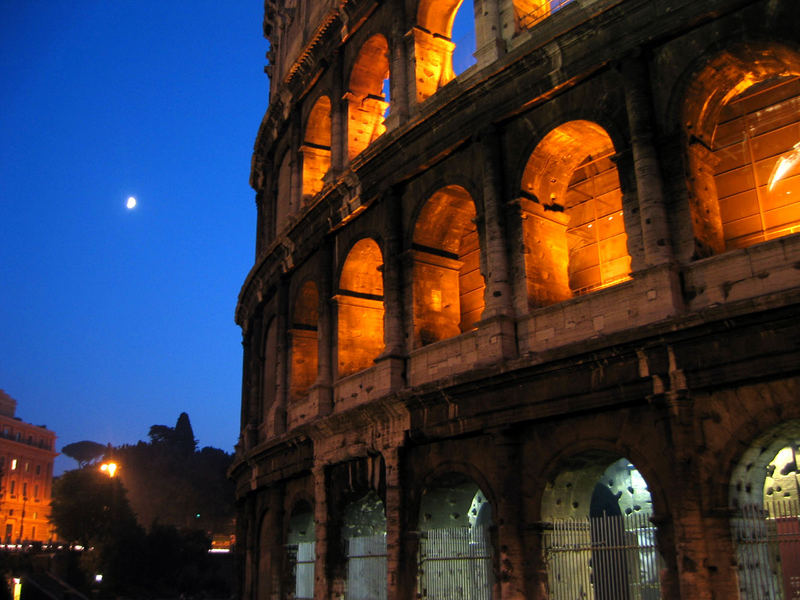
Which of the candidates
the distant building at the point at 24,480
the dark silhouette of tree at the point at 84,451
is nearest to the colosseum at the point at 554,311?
the distant building at the point at 24,480

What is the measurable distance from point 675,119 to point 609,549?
5016mm

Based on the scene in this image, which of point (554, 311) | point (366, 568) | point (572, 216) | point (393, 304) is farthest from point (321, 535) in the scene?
point (572, 216)

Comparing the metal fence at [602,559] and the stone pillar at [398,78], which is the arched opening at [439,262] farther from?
the metal fence at [602,559]

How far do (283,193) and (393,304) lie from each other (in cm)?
766

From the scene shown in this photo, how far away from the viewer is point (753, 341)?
834cm

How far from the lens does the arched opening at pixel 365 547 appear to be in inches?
502

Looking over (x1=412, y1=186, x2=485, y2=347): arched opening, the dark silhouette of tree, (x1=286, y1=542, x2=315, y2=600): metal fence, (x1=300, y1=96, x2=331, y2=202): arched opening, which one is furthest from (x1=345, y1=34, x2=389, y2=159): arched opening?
the dark silhouette of tree

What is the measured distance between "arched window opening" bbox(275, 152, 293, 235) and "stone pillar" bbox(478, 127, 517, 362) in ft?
25.5

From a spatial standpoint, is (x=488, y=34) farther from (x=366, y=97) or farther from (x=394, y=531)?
(x=394, y=531)

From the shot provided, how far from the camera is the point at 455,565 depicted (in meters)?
11.4

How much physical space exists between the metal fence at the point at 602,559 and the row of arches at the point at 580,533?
0.01 m

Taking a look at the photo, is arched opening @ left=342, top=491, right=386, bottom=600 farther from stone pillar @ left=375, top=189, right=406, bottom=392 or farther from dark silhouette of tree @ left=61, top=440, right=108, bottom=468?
dark silhouette of tree @ left=61, top=440, right=108, bottom=468

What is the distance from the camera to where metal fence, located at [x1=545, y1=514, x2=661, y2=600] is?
941 centimetres

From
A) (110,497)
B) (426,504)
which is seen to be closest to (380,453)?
(426,504)
